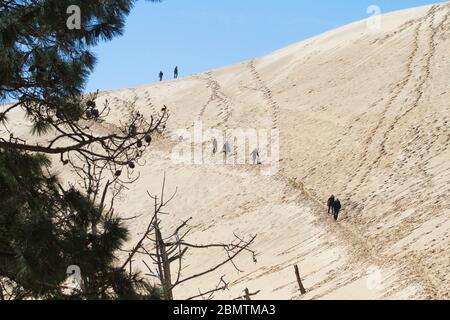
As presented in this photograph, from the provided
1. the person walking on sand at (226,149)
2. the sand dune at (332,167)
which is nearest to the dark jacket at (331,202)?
the sand dune at (332,167)

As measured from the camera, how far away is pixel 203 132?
2152 inches

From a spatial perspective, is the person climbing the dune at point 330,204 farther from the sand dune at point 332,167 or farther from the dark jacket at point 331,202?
the sand dune at point 332,167

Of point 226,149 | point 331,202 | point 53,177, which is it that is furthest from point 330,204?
point 53,177

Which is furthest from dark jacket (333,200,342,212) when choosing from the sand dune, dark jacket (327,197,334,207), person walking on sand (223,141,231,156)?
person walking on sand (223,141,231,156)

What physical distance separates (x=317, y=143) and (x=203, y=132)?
10.3 metres

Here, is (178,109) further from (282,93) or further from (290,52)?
(290,52)

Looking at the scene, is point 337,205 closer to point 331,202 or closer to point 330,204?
point 331,202

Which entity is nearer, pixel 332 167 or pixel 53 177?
pixel 53 177

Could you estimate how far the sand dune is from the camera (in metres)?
26.8

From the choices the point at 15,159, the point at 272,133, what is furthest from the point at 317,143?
the point at 15,159

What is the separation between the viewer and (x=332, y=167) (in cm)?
4184

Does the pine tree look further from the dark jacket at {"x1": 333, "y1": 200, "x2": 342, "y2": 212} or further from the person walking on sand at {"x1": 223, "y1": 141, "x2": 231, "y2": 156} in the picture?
the person walking on sand at {"x1": 223, "y1": 141, "x2": 231, "y2": 156}
